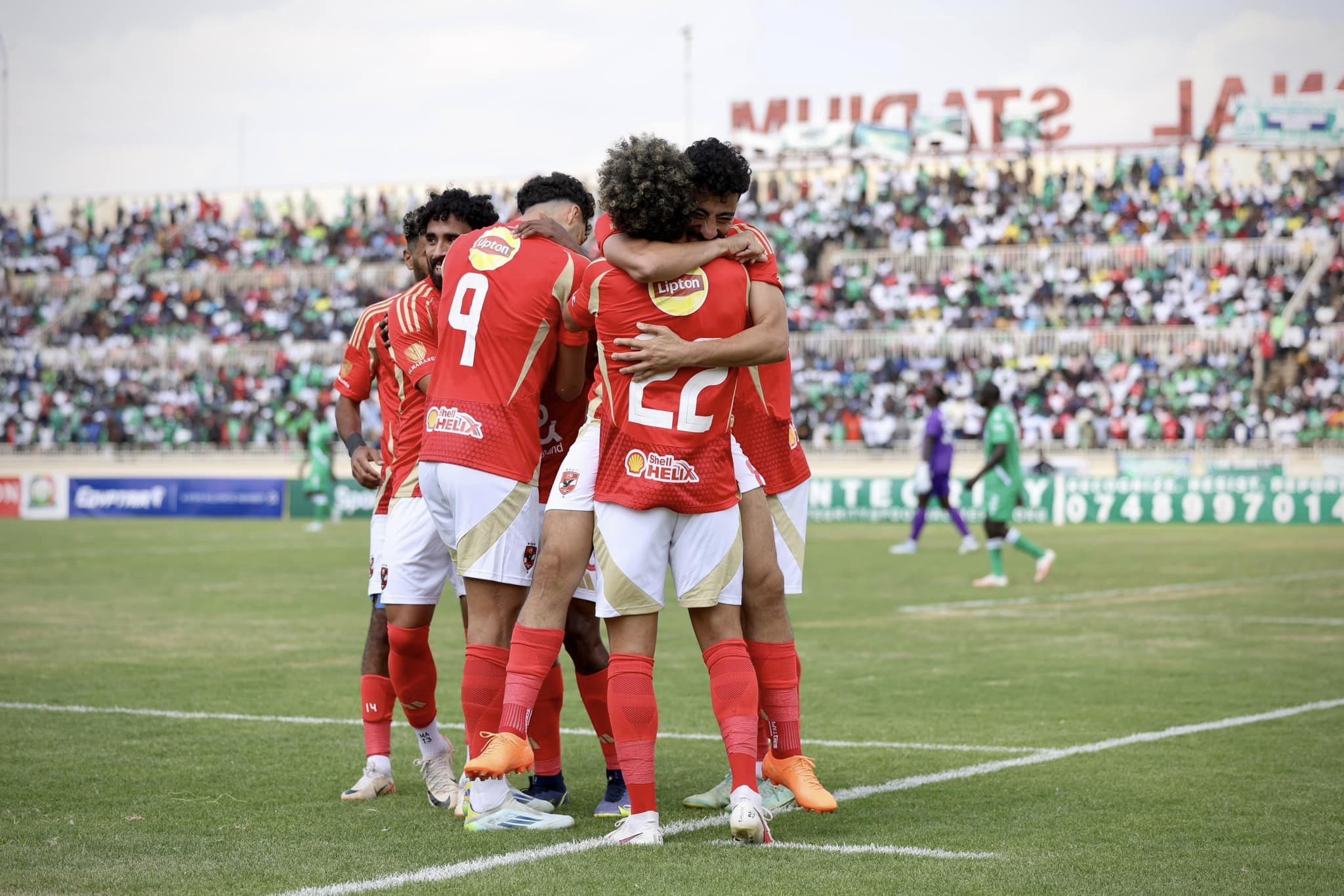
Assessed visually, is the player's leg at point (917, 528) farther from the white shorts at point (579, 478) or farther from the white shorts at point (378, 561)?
the white shorts at point (579, 478)

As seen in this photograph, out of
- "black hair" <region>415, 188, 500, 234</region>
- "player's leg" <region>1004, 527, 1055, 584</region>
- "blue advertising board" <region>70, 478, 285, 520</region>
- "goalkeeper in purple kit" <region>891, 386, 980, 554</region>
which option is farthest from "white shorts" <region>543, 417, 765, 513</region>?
"blue advertising board" <region>70, 478, 285, 520</region>

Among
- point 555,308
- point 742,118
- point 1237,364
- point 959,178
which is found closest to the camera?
point 555,308

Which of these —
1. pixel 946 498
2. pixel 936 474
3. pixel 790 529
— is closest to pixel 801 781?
pixel 790 529

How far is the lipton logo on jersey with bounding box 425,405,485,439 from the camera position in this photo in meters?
5.64

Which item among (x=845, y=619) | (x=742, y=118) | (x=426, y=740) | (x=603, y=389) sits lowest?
(x=845, y=619)

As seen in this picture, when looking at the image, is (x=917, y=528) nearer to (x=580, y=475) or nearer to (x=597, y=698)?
(x=597, y=698)

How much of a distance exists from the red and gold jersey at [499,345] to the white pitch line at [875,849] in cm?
156

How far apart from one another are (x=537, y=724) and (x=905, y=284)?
3860cm

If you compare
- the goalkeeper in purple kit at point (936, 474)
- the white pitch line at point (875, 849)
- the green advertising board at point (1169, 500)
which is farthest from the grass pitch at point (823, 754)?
the green advertising board at point (1169, 500)

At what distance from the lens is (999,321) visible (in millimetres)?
41125

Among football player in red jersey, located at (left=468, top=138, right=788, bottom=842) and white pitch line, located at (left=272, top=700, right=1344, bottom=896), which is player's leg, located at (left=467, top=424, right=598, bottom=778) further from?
white pitch line, located at (left=272, top=700, right=1344, bottom=896)

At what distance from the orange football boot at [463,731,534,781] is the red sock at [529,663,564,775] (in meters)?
0.84

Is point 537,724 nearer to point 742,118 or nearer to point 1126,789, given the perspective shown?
point 1126,789

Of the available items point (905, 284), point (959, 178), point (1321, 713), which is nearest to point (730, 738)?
point (1321, 713)
